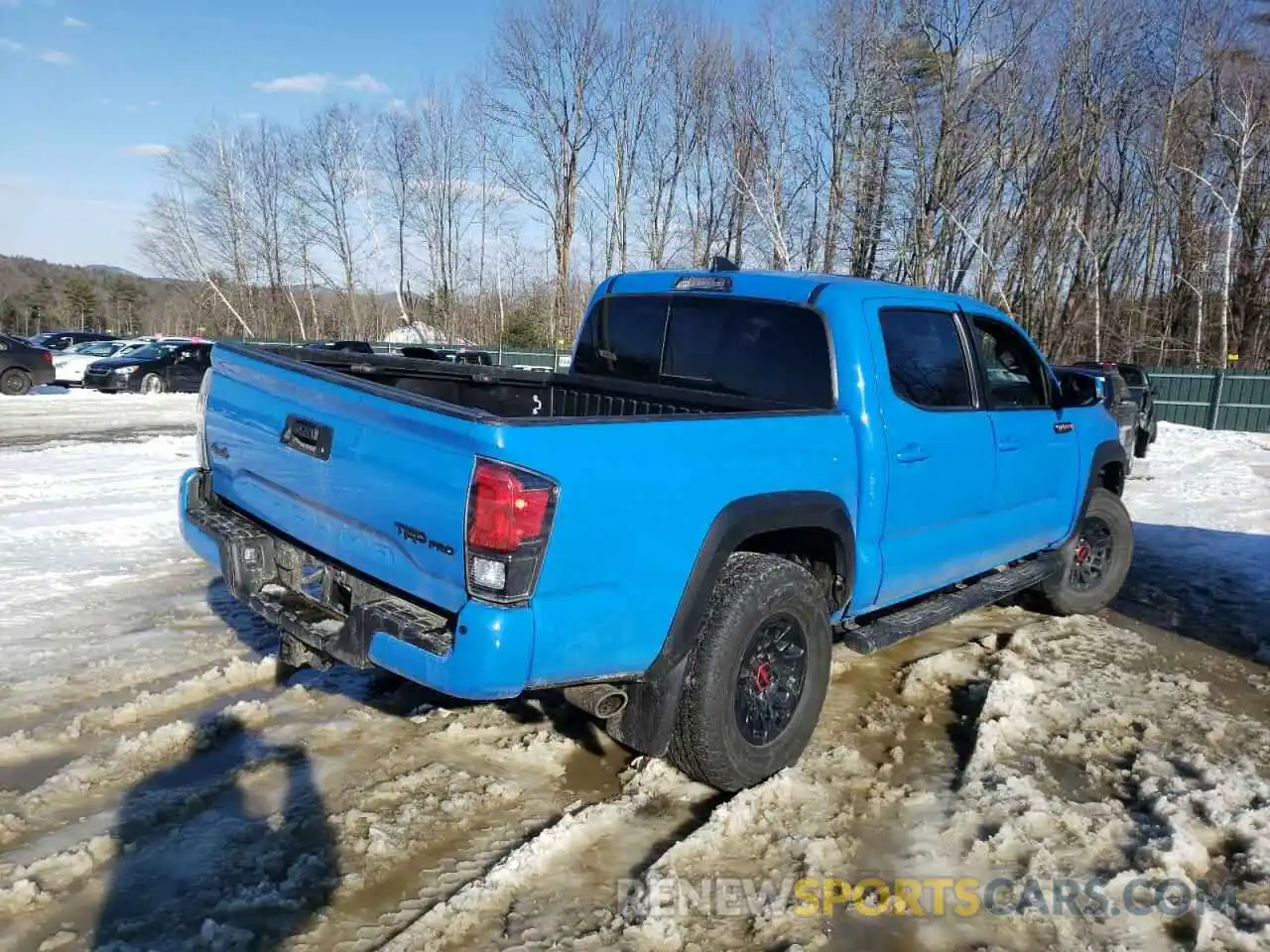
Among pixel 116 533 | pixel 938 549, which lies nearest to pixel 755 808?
pixel 938 549

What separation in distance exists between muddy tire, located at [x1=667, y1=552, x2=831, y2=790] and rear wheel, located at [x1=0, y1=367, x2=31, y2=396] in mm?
21046

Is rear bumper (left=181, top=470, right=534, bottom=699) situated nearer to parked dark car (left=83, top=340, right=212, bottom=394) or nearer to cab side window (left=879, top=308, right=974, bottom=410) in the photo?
cab side window (left=879, top=308, right=974, bottom=410)

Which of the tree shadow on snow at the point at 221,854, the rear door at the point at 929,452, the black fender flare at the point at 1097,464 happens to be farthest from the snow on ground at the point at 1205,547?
the tree shadow on snow at the point at 221,854

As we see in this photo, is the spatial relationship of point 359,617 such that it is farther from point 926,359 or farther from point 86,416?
point 86,416

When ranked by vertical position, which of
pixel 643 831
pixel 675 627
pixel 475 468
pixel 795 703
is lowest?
pixel 643 831

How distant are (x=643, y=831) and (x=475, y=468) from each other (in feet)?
4.98

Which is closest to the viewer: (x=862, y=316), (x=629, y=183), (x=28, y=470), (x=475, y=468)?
(x=475, y=468)

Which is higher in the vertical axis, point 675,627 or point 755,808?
point 675,627

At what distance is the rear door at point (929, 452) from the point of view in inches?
157

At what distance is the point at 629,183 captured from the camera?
3709 centimetres

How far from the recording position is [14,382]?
765 inches

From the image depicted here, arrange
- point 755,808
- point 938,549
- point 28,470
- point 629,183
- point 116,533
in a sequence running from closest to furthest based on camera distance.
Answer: point 755,808 < point 938,549 < point 116,533 < point 28,470 < point 629,183

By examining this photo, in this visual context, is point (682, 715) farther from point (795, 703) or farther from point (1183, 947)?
point (1183, 947)

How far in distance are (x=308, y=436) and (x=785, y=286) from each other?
2195 mm
